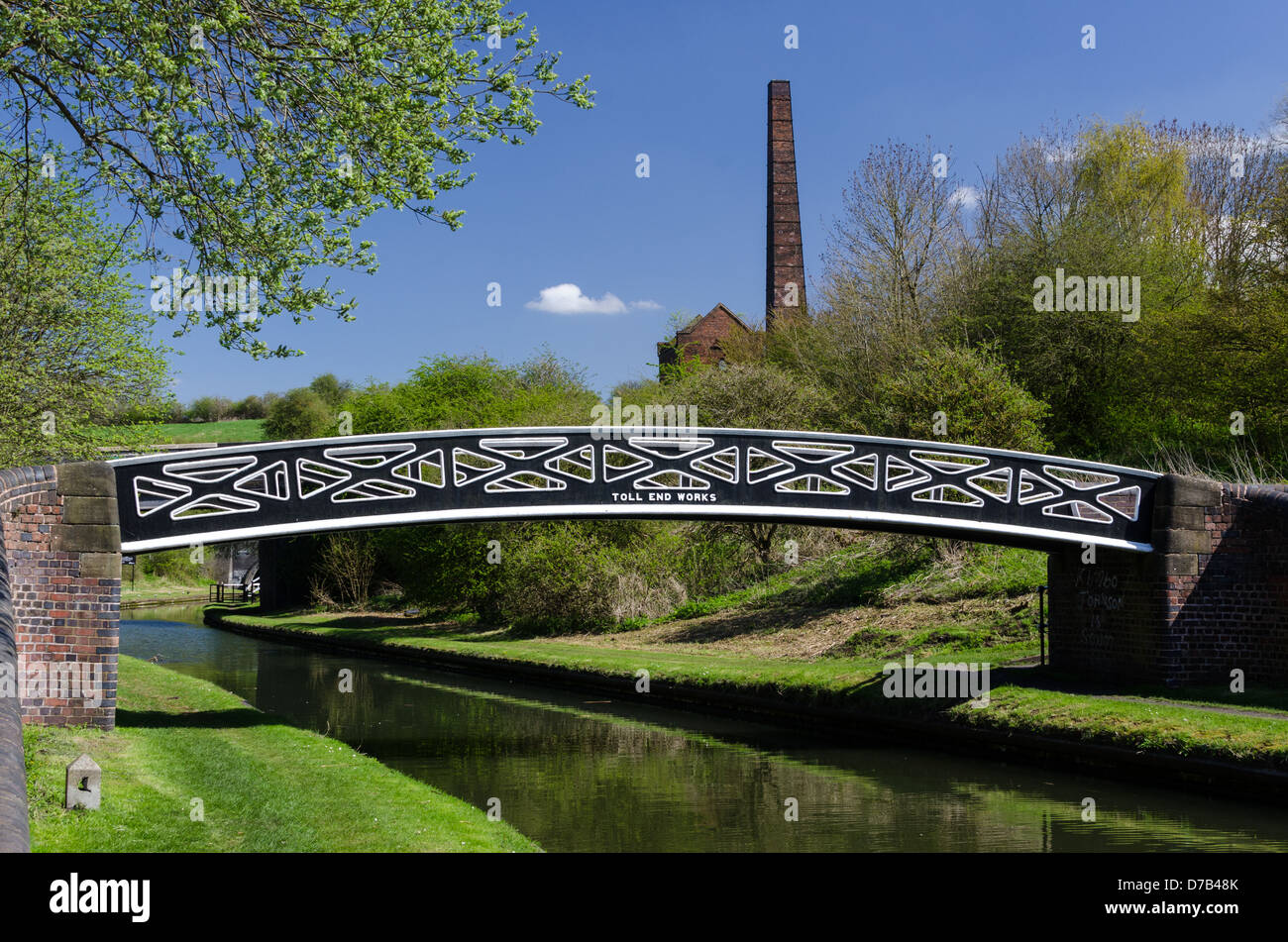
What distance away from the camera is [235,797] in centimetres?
1081

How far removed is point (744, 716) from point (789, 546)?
12.2 meters

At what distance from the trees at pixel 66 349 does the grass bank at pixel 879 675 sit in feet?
34.1

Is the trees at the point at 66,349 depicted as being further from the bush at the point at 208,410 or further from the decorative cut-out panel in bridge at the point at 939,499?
the bush at the point at 208,410

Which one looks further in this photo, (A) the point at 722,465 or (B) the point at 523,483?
(A) the point at 722,465

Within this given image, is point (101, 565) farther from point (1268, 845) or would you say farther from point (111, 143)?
point (1268, 845)

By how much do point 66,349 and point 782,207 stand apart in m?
36.8

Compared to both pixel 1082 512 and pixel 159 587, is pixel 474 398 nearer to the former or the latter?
pixel 1082 512

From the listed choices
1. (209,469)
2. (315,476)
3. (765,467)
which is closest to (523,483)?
(315,476)

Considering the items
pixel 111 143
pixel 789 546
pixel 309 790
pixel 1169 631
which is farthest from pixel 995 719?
pixel 789 546

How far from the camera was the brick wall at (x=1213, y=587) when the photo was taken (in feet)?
51.8

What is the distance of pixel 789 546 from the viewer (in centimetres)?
3112

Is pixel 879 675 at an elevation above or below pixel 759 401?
below

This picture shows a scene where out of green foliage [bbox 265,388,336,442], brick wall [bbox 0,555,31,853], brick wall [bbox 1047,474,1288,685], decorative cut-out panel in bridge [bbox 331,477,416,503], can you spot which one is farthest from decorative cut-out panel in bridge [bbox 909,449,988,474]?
green foliage [bbox 265,388,336,442]

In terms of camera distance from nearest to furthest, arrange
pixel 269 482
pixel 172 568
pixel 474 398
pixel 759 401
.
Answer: pixel 269 482 → pixel 759 401 → pixel 474 398 → pixel 172 568
